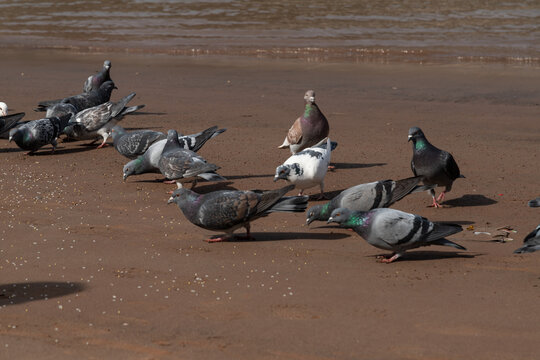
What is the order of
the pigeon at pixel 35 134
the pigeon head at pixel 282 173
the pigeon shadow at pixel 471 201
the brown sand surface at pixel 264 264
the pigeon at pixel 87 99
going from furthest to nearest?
the pigeon at pixel 87 99 → the pigeon at pixel 35 134 → the pigeon shadow at pixel 471 201 → the pigeon head at pixel 282 173 → the brown sand surface at pixel 264 264

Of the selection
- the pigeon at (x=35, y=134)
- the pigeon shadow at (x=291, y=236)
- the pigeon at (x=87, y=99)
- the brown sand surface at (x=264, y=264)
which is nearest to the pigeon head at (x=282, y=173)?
the brown sand surface at (x=264, y=264)

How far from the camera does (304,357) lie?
18.1ft

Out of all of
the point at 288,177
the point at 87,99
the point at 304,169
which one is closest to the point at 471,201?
the point at 304,169

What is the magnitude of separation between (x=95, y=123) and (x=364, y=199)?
6507mm

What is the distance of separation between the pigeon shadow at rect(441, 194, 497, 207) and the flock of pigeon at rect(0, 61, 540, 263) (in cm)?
17

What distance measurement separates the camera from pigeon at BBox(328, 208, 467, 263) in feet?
24.5

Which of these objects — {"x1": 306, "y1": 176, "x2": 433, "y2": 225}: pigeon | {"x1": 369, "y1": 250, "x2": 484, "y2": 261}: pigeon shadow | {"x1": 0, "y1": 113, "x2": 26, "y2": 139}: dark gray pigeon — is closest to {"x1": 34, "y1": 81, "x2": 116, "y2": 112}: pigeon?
{"x1": 0, "y1": 113, "x2": 26, "y2": 139}: dark gray pigeon

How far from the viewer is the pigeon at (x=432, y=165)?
9781mm

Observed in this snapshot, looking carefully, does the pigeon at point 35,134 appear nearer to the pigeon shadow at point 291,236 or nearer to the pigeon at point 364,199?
the pigeon shadow at point 291,236

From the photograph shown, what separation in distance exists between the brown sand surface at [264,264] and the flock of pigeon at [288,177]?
0.25 meters

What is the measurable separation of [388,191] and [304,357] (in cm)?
347

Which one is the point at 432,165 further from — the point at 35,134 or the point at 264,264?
the point at 35,134

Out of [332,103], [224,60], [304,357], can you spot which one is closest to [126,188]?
[304,357]

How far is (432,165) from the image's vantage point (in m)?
9.79
